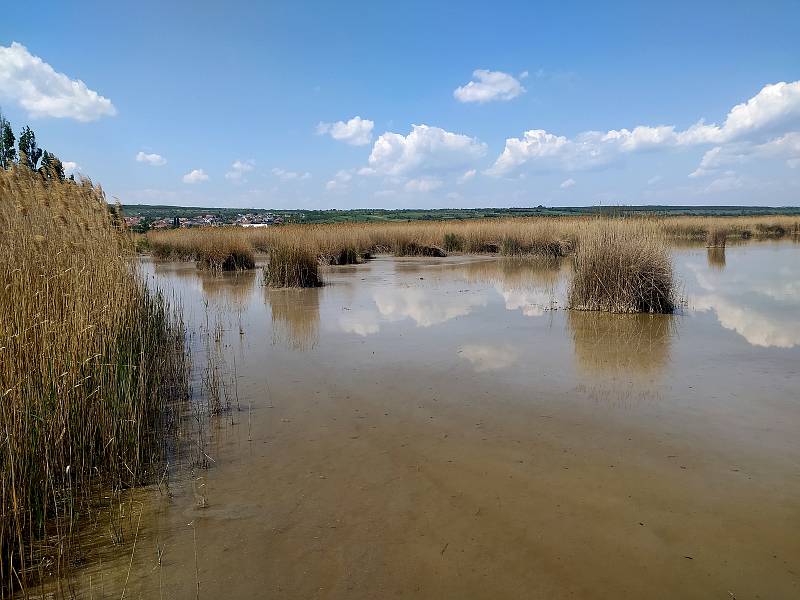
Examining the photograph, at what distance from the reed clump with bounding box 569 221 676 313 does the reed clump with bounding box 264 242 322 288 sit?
21.3 ft

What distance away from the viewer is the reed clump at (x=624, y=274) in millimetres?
9117

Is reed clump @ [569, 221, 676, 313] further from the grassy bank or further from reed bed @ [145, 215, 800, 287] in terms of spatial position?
the grassy bank

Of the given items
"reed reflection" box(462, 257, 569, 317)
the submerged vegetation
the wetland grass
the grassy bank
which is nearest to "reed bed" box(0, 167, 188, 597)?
the submerged vegetation

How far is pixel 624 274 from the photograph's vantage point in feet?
30.1

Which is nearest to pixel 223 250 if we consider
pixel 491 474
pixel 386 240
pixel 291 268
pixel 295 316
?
pixel 291 268

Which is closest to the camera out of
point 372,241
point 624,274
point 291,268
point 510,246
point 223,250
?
point 624,274

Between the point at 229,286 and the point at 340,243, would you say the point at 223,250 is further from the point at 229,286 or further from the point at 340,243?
the point at 229,286

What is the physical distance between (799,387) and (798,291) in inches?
311

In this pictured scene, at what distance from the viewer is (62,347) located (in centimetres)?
356

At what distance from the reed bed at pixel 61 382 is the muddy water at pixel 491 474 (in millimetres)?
395

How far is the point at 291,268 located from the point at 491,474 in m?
10.4

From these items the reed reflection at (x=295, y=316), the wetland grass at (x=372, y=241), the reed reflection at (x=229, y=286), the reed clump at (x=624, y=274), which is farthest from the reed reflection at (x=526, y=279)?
the reed reflection at (x=229, y=286)

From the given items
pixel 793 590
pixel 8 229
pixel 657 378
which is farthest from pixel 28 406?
pixel 657 378

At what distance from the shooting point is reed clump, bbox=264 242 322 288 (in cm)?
1338
